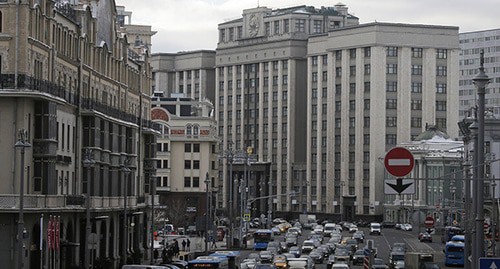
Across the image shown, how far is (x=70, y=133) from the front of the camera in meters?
78.0

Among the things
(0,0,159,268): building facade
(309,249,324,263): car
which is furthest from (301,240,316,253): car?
(0,0,159,268): building facade

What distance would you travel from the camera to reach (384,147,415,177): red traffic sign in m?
35.8

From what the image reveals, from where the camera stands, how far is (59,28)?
7500cm

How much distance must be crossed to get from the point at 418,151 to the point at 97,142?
111853 mm

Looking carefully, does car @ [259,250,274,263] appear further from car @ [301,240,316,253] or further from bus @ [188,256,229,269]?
bus @ [188,256,229,269]

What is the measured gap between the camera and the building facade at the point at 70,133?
67062mm

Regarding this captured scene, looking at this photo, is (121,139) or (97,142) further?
(121,139)

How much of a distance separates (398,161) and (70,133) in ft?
145

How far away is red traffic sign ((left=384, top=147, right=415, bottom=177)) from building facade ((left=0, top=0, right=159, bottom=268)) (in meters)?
21.5

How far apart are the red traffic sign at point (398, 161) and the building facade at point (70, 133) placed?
70.5ft

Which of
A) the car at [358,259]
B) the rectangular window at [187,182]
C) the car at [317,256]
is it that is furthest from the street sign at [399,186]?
the rectangular window at [187,182]

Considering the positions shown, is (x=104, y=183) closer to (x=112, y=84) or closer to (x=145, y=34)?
(x=112, y=84)

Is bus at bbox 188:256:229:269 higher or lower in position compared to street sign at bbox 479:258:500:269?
lower

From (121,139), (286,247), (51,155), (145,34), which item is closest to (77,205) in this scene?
(51,155)
